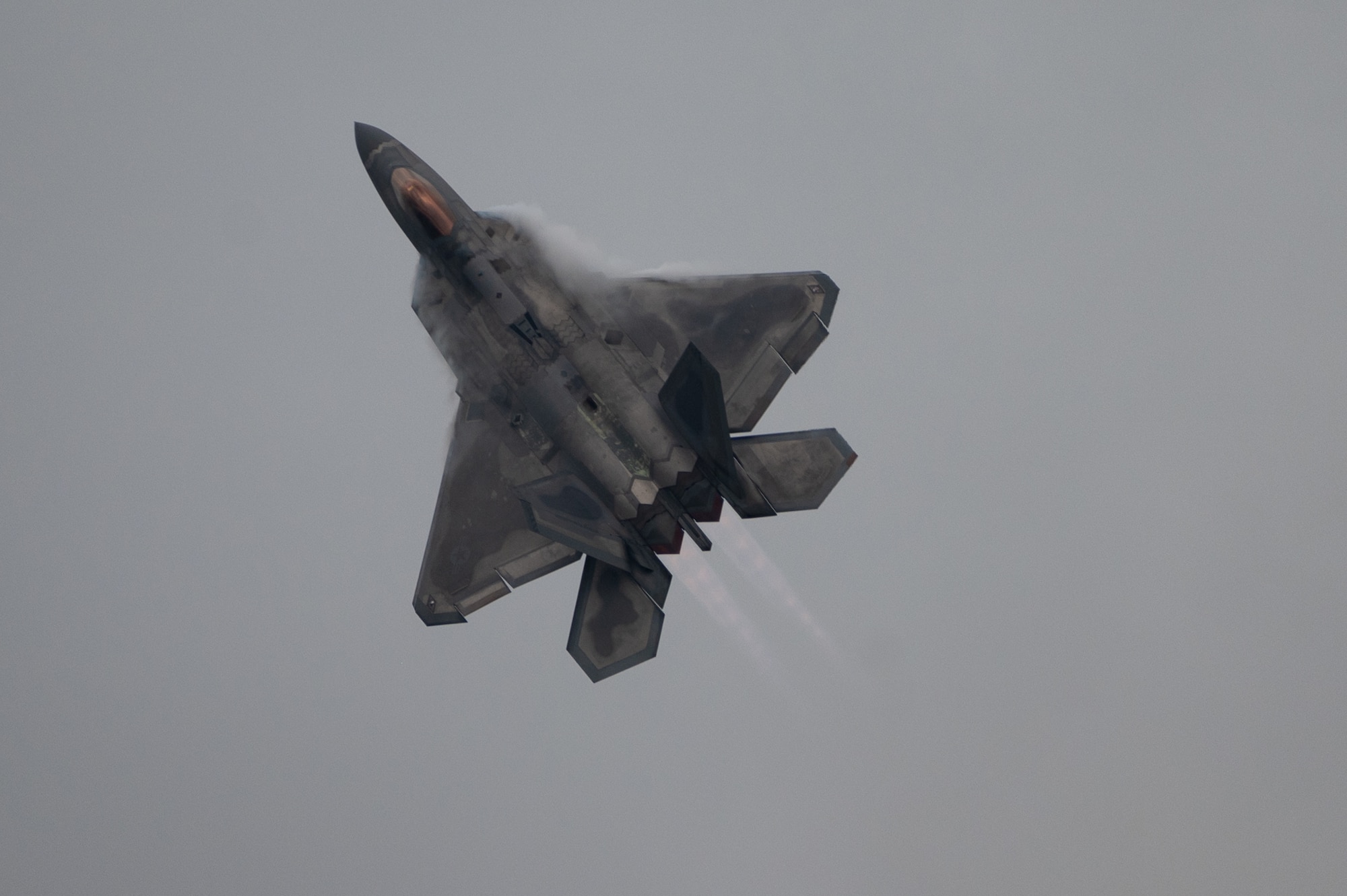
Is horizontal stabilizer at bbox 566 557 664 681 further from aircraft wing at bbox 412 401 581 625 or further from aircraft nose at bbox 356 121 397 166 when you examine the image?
aircraft nose at bbox 356 121 397 166

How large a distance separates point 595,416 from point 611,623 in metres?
5.22

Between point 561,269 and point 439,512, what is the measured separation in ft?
24.4

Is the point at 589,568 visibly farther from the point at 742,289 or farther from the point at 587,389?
the point at 742,289

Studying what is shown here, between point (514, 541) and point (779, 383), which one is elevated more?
point (779, 383)

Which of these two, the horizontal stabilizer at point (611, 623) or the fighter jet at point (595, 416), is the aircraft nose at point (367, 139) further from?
the horizontal stabilizer at point (611, 623)

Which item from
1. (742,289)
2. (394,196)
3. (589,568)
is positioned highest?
(394,196)

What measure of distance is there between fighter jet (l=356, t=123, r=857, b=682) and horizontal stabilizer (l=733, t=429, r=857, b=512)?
4 centimetres

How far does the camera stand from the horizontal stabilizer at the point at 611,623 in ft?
86.7

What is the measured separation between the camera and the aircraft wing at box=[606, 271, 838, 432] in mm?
27953

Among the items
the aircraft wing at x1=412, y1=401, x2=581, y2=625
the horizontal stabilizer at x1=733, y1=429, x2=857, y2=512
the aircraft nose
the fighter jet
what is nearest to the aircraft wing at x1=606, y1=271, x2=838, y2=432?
the fighter jet

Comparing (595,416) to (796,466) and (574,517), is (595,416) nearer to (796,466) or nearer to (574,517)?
(574,517)

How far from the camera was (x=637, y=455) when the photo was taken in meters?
26.5

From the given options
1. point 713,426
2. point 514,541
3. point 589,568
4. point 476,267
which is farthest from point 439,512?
point 713,426

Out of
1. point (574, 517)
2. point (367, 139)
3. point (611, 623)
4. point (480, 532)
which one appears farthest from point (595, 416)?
point (367, 139)
